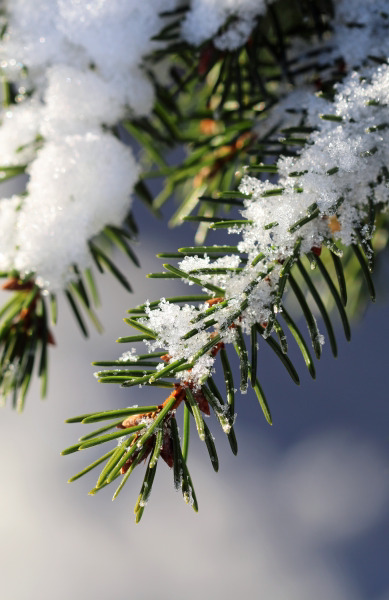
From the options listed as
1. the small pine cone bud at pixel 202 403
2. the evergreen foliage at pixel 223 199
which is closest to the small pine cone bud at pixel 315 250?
the evergreen foliage at pixel 223 199

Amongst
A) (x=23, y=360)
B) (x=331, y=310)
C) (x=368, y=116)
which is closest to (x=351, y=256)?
(x=331, y=310)

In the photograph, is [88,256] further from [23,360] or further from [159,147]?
[159,147]

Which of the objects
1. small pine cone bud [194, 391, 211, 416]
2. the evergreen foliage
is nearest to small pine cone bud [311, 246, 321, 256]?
the evergreen foliage

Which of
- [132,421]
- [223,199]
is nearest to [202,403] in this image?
[132,421]

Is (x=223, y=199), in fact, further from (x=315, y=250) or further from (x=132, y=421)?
(x=132, y=421)

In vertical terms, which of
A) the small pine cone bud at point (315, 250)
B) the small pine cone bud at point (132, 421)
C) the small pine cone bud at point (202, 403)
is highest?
the small pine cone bud at point (315, 250)

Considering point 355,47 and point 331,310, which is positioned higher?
point 355,47

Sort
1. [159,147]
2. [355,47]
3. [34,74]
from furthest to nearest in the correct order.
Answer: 1. [159,147]
2. [34,74]
3. [355,47]

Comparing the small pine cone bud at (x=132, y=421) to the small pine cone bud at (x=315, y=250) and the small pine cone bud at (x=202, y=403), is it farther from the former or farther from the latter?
the small pine cone bud at (x=315, y=250)

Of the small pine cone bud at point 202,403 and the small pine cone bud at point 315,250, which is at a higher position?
the small pine cone bud at point 315,250

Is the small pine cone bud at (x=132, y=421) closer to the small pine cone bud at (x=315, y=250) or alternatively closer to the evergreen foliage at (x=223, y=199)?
the evergreen foliage at (x=223, y=199)

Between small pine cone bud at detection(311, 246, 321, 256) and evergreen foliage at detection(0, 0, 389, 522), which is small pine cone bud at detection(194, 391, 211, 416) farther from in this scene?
small pine cone bud at detection(311, 246, 321, 256)
